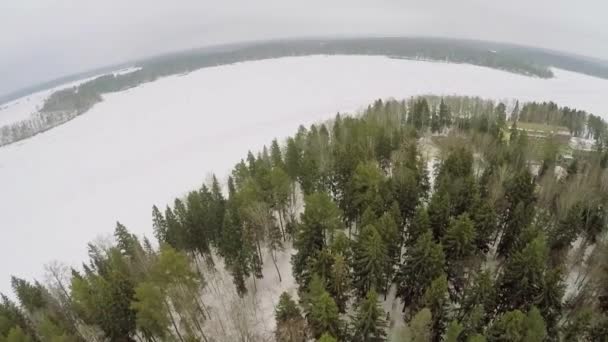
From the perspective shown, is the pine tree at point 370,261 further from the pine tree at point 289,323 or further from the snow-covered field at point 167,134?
the snow-covered field at point 167,134

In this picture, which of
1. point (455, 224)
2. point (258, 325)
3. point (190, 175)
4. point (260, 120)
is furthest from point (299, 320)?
point (260, 120)

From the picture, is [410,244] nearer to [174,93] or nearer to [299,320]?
[299,320]

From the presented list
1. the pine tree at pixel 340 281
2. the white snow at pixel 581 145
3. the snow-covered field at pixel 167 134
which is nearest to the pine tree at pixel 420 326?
the pine tree at pixel 340 281

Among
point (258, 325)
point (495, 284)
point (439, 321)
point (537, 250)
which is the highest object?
point (537, 250)

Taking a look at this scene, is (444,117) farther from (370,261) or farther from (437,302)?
(437,302)

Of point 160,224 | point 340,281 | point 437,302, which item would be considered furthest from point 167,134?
point 437,302

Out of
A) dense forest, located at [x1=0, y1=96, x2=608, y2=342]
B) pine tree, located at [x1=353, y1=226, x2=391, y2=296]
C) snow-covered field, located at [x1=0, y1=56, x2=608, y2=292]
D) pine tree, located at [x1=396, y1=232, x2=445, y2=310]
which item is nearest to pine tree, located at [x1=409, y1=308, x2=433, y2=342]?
dense forest, located at [x1=0, y1=96, x2=608, y2=342]

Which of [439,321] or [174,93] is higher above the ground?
[174,93]

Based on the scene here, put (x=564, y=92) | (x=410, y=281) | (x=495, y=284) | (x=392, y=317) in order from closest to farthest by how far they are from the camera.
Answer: (x=495, y=284)
(x=410, y=281)
(x=392, y=317)
(x=564, y=92)
